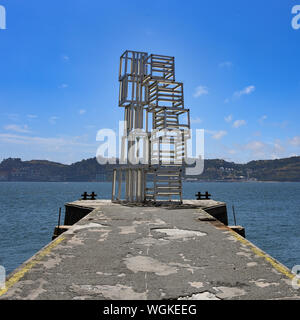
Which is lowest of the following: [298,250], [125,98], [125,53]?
[298,250]

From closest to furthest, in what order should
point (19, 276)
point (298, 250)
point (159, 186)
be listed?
point (19, 276) → point (159, 186) → point (298, 250)

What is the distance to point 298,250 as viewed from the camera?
25219 millimetres

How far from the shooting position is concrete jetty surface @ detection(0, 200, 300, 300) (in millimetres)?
3586

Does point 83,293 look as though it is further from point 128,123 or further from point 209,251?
point 128,123

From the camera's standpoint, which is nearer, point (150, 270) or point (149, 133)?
point (150, 270)

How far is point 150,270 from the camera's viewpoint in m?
4.45

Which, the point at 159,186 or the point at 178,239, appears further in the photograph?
the point at 159,186

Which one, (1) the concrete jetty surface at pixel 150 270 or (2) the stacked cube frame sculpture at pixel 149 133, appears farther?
(2) the stacked cube frame sculpture at pixel 149 133

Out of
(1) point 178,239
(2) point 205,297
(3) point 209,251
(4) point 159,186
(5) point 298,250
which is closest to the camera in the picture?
(2) point 205,297

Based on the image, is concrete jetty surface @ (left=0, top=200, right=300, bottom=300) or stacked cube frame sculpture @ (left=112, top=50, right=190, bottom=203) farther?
stacked cube frame sculpture @ (left=112, top=50, right=190, bottom=203)

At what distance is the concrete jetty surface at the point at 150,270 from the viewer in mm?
3586

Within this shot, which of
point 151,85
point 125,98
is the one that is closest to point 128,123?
point 125,98

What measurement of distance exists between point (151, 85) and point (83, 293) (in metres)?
15.3

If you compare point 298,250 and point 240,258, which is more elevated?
point 240,258
